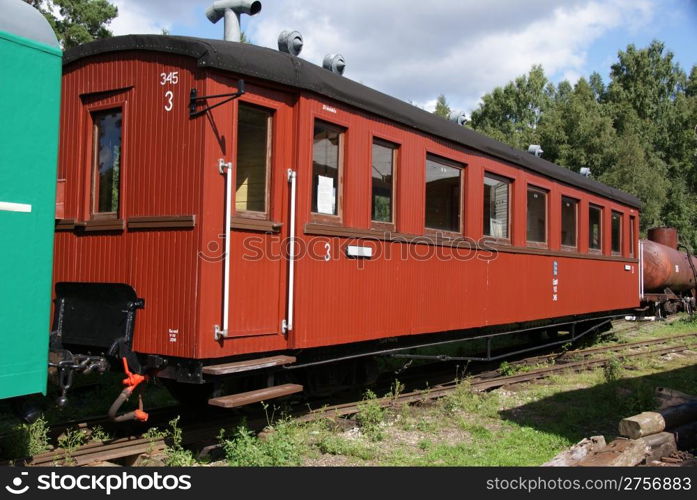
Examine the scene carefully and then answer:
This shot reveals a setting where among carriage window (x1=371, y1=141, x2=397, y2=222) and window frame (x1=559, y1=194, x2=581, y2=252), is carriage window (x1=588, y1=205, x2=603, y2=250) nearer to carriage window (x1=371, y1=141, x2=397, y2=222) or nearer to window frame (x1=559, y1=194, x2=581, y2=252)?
window frame (x1=559, y1=194, x2=581, y2=252)

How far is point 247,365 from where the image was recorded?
191 inches

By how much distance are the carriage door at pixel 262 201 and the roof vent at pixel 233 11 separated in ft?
3.57

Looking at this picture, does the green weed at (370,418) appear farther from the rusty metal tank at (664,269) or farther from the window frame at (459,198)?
the rusty metal tank at (664,269)

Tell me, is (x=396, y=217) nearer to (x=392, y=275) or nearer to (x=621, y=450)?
(x=392, y=275)

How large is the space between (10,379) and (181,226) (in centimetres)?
166

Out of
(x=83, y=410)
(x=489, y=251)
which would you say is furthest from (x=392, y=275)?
(x=83, y=410)

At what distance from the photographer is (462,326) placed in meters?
7.54

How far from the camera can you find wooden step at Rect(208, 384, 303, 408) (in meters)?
4.62

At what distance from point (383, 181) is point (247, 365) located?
2508 mm

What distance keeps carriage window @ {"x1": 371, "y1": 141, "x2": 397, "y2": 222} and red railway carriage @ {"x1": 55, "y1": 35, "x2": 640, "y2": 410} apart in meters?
0.02

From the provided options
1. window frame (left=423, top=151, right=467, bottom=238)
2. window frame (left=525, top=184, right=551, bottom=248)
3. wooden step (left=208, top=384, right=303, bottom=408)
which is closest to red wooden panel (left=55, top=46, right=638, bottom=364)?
window frame (left=423, top=151, right=467, bottom=238)

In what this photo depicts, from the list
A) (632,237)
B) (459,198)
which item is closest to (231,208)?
(459,198)

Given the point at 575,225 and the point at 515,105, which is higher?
the point at 515,105
